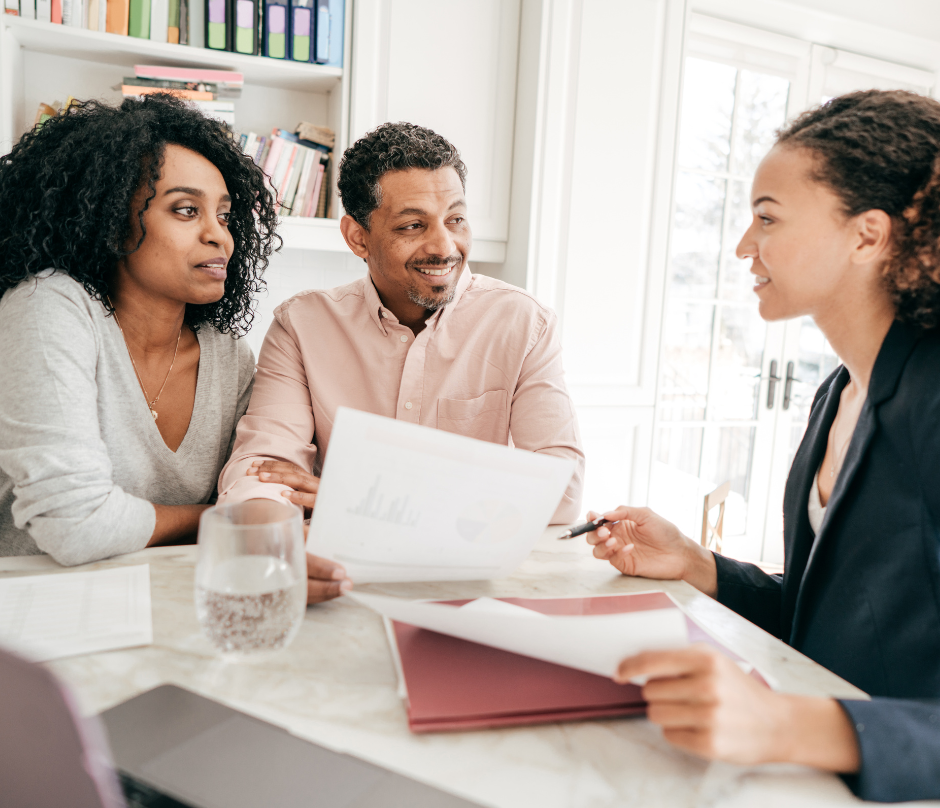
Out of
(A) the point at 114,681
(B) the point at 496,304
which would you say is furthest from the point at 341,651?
(B) the point at 496,304

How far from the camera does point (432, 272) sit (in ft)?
5.54

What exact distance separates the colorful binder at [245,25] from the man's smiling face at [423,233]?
3.32 feet

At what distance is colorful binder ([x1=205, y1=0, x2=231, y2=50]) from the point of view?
2.26m


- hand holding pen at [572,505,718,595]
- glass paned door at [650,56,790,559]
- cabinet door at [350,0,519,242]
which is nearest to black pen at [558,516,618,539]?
hand holding pen at [572,505,718,595]

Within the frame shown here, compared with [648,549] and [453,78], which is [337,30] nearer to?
[453,78]

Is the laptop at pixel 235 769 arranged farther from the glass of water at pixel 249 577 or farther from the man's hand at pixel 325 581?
the man's hand at pixel 325 581

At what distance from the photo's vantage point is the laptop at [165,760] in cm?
36

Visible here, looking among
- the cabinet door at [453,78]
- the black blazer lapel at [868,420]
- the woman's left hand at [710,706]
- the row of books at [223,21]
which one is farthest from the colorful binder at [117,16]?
the woman's left hand at [710,706]

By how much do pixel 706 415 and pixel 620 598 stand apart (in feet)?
9.35

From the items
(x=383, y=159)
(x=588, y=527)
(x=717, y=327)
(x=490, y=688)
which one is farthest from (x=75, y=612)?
(x=717, y=327)

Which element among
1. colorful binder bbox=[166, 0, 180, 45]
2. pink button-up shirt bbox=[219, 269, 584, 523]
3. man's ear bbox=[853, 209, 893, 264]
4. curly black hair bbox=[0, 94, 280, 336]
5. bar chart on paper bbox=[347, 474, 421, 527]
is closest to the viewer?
bar chart on paper bbox=[347, 474, 421, 527]

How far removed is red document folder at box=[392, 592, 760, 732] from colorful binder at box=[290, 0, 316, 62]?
7.29 ft

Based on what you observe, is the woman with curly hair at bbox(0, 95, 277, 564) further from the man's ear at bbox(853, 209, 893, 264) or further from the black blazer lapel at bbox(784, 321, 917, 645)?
the man's ear at bbox(853, 209, 893, 264)

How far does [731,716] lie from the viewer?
1.79 feet
